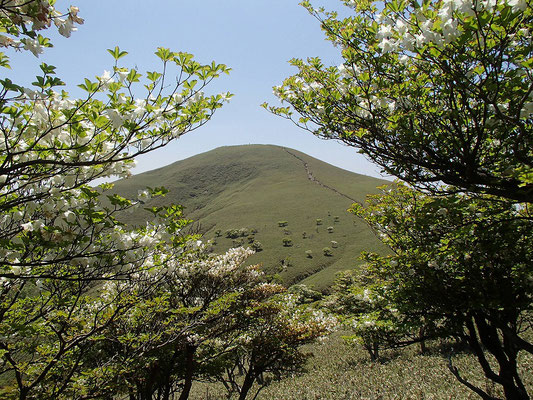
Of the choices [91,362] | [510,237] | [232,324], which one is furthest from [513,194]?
[91,362]

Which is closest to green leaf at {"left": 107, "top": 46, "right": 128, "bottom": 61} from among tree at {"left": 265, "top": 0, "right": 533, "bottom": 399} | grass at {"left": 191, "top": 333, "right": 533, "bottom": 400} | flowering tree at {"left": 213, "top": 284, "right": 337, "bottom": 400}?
tree at {"left": 265, "top": 0, "right": 533, "bottom": 399}

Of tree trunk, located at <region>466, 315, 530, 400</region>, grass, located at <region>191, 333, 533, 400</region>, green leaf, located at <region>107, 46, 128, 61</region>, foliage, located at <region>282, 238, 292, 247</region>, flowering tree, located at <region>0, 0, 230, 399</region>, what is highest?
green leaf, located at <region>107, 46, 128, 61</region>

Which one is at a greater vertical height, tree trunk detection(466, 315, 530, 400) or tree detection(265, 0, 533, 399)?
tree detection(265, 0, 533, 399)

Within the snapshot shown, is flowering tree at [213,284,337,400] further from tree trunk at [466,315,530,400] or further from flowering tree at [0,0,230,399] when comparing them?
flowering tree at [0,0,230,399]

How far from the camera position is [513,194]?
3.29 meters

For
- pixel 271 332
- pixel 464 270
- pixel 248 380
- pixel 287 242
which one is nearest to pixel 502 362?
pixel 464 270

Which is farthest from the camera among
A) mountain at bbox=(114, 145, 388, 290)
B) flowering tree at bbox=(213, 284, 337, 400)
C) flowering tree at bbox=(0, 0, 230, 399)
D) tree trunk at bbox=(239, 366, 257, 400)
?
mountain at bbox=(114, 145, 388, 290)

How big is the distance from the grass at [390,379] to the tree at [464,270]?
6191 millimetres

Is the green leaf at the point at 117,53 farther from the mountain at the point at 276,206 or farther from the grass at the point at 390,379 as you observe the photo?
the mountain at the point at 276,206

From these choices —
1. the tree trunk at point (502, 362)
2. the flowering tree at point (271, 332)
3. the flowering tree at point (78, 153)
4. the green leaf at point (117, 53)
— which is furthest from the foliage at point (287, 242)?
the green leaf at point (117, 53)

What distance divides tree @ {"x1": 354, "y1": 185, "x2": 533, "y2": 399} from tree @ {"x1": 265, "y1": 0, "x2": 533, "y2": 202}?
101 cm

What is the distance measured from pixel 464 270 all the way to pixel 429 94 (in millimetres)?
3945

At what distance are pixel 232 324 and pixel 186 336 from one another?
296cm

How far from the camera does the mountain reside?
79312 mm
